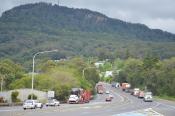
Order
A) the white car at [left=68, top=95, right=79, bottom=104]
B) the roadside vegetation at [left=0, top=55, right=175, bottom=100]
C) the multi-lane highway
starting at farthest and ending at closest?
the roadside vegetation at [left=0, top=55, right=175, bottom=100] < the white car at [left=68, top=95, right=79, bottom=104] < the multi-lane highway

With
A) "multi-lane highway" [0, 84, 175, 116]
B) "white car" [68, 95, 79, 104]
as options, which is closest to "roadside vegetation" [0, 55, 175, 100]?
"white car" [68, 95, 79, 104]

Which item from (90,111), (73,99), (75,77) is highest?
(75,77)

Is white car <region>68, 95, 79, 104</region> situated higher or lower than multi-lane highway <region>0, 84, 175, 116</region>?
higher

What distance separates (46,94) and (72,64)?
3097 inches

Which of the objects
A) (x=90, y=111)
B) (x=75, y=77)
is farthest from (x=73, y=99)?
(x=90, y=111)

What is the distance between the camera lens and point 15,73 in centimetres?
13875

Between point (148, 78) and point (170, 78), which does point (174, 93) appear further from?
point (148, 78)

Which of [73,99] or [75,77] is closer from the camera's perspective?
[73,99]

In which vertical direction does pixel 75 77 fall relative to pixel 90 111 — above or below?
above

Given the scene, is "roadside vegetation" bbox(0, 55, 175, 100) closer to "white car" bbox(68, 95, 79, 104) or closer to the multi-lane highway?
"white car" bbox(68, 95, 79, 104)

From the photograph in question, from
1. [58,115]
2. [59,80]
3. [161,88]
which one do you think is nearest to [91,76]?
[161,88]

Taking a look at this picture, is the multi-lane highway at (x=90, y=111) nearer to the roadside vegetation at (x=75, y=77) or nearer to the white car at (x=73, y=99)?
the white car at (x=73, y=99)

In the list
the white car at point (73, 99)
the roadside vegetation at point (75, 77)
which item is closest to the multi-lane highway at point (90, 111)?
the white car at point (73, 99)

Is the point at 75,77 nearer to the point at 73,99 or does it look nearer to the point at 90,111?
the point at 73,99
